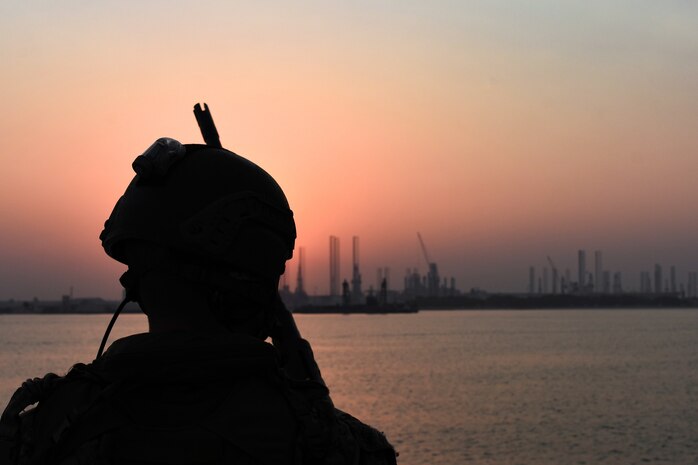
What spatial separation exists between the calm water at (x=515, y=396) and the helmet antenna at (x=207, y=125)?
1375 inches

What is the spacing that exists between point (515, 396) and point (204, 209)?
207 ft

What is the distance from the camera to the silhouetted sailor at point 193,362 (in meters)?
1.76

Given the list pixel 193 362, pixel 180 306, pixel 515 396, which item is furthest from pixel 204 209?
pixel 515 396

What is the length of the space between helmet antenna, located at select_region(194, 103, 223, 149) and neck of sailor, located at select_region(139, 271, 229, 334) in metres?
0.86

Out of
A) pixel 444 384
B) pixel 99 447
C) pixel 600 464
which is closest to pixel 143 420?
pixel 99 447

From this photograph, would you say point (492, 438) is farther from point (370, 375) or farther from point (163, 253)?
point (163, 253)

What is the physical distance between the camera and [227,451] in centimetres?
175

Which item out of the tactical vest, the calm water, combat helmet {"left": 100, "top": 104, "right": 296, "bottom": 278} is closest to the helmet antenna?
combat helmet {"left": 100, "top": 104, "right": 296, "bottom": 278}

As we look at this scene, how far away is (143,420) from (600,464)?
37.4 m

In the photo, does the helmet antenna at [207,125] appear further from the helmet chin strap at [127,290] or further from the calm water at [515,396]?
the calm water at [515,396]

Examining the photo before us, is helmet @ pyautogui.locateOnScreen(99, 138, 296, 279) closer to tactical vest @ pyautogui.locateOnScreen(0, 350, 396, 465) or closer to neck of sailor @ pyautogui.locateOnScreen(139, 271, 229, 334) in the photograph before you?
neck of sailor @ pyautogui.locateOnScreen(139, 271, 229, 334)

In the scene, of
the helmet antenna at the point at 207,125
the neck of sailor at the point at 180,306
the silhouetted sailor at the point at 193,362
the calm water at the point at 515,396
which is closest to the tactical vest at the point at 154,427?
the silhouetted sailor at the point at 193,362

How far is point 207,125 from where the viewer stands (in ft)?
8.96

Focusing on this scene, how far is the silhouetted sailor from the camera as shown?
1.76 meters
